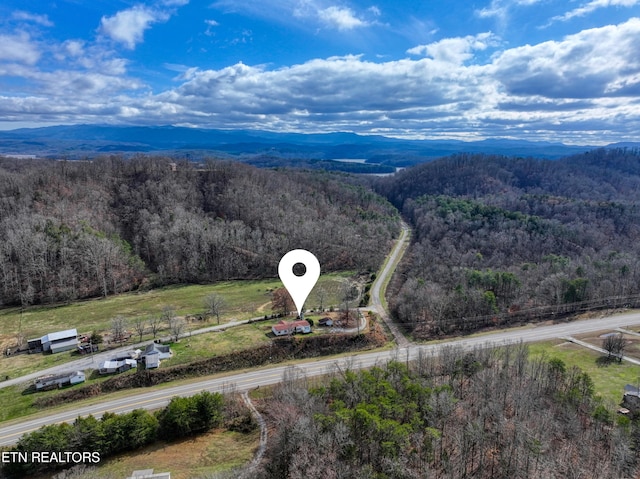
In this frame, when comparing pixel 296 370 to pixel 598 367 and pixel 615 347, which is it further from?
pixel 615 347

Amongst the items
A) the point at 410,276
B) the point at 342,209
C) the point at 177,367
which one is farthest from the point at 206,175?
the point at 177,367

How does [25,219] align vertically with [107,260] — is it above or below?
above

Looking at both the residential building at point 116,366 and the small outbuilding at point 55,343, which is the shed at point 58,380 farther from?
the small outbuilding at point 55,343

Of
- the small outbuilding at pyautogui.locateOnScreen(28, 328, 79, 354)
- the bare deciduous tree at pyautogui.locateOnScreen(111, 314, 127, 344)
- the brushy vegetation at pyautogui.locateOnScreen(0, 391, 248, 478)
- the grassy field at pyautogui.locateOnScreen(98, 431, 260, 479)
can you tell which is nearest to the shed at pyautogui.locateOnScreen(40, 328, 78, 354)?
the small outbuilding at pyautogui.locateOnScreen(28, 328, 79, 354)

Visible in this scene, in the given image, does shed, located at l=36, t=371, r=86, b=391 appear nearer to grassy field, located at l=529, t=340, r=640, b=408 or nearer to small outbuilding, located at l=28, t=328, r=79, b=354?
small outbuilding, located at l=28, t=328, r=79, b=354

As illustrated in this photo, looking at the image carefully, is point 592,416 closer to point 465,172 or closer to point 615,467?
point 615,467

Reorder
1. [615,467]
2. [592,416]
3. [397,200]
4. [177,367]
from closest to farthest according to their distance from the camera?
[615,467] → [592,416] → [177,367] → [397,200]

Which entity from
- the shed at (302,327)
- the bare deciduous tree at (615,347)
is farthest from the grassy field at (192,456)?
the bare deciduous tree at (615,347)
